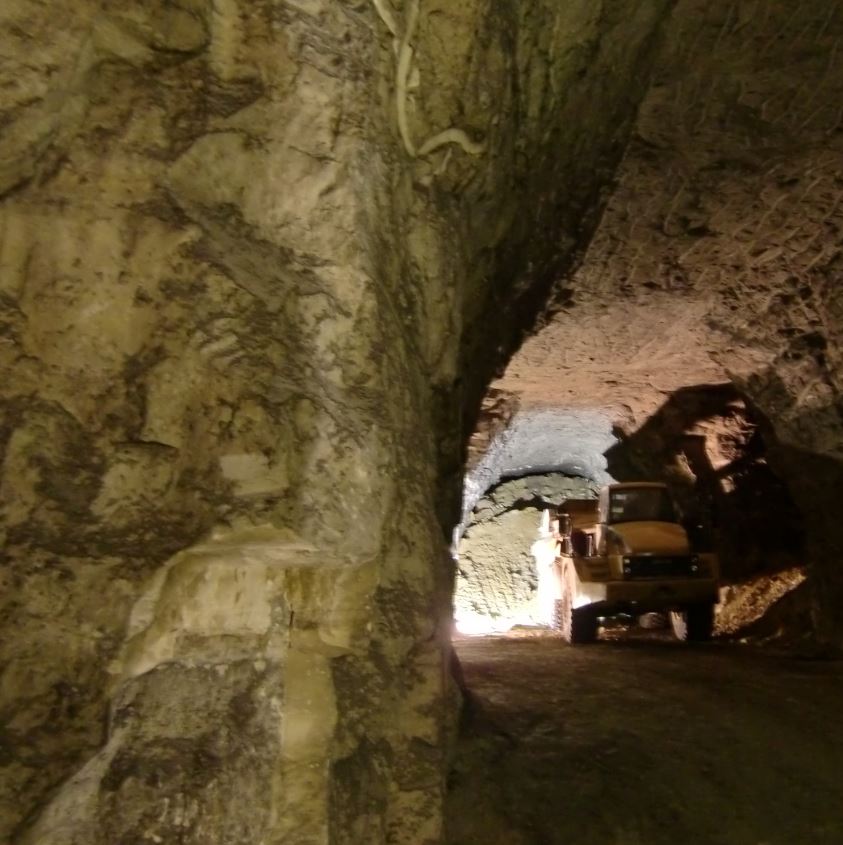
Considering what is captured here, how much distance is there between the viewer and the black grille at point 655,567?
744cm

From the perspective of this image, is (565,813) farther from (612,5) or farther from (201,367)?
(612,5)

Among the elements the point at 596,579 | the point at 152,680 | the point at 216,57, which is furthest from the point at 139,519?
the point at 596,579

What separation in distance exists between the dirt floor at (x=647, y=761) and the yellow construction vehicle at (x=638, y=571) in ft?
6.95

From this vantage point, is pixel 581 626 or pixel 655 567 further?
pixel 581 626

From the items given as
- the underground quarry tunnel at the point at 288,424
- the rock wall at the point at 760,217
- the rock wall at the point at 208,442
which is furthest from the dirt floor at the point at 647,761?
the rock wall at the point at 760,217

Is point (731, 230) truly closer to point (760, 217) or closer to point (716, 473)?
point (760, 217)

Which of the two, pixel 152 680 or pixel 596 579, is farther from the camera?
pixel 596 579

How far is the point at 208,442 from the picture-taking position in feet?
6.22

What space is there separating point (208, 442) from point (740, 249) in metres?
5.51

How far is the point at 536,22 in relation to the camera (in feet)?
11.8

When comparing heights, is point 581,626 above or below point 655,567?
below

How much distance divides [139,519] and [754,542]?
10401 millimetres

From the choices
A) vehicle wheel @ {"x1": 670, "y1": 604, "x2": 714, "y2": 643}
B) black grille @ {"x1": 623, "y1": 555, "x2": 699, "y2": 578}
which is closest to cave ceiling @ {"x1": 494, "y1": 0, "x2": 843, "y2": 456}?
black grille @ {"x1": 623, "y1": 555, "x2": 699, "y2": 578}

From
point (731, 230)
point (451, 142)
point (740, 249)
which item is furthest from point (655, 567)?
point (451, 142)
